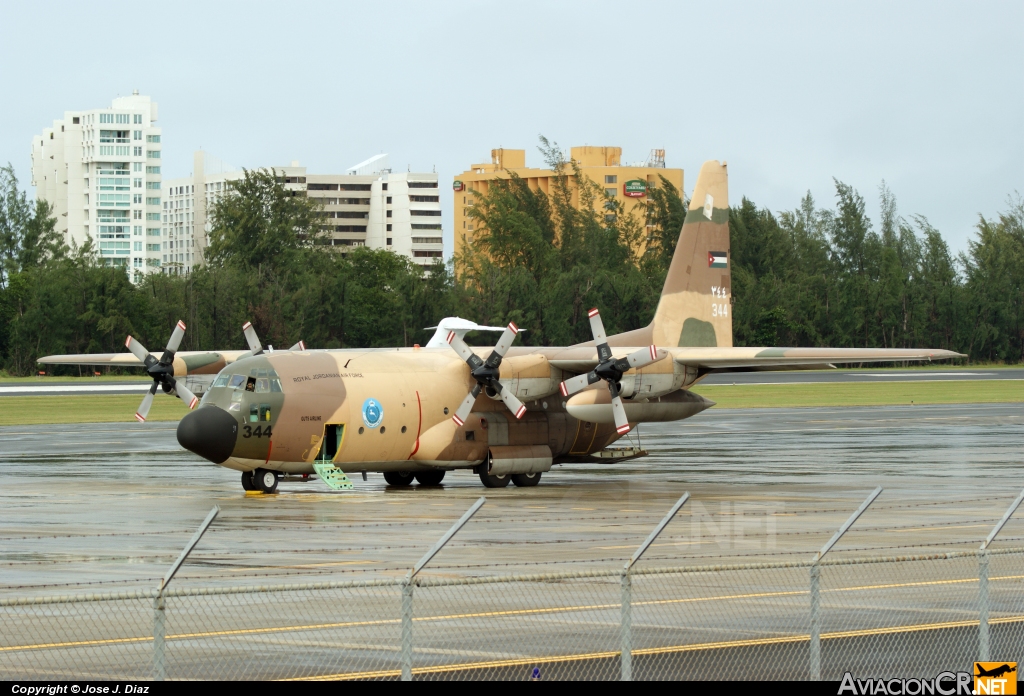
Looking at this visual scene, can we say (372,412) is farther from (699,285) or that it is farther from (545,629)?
(545,629)

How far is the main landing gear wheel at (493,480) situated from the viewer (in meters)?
32.0

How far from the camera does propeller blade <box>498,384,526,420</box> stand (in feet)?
100

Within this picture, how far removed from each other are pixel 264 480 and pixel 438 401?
13.9 ft

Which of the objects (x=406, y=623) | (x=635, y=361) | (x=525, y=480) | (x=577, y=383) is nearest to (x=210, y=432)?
(x=577, y=383)

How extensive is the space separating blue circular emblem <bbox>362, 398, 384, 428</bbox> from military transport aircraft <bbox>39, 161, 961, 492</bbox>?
0.03m

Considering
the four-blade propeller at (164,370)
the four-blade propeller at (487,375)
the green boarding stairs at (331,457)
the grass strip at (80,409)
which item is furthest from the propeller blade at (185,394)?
the grass strip at (80,409)

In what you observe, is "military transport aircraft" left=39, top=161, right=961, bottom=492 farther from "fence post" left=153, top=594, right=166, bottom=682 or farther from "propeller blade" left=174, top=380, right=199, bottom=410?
"fence post" left=153, top=594, right=166, bottom=682

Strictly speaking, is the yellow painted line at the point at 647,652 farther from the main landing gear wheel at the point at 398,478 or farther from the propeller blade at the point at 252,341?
the propeller blade at the point at 252,341

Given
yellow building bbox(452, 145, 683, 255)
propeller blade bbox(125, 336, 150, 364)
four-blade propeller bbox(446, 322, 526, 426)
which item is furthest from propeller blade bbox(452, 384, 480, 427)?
yellow building bbox(452, 145, 683, 255)

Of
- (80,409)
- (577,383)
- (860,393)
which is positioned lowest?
(860,393)

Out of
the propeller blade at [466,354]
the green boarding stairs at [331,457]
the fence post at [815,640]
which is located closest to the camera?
the fence post at [815,640]

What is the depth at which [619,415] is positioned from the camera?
30.5 meters

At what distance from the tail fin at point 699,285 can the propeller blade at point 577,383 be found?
5.32 meters

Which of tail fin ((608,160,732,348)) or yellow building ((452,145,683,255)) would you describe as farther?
yellow building ((452,145,683,255))
